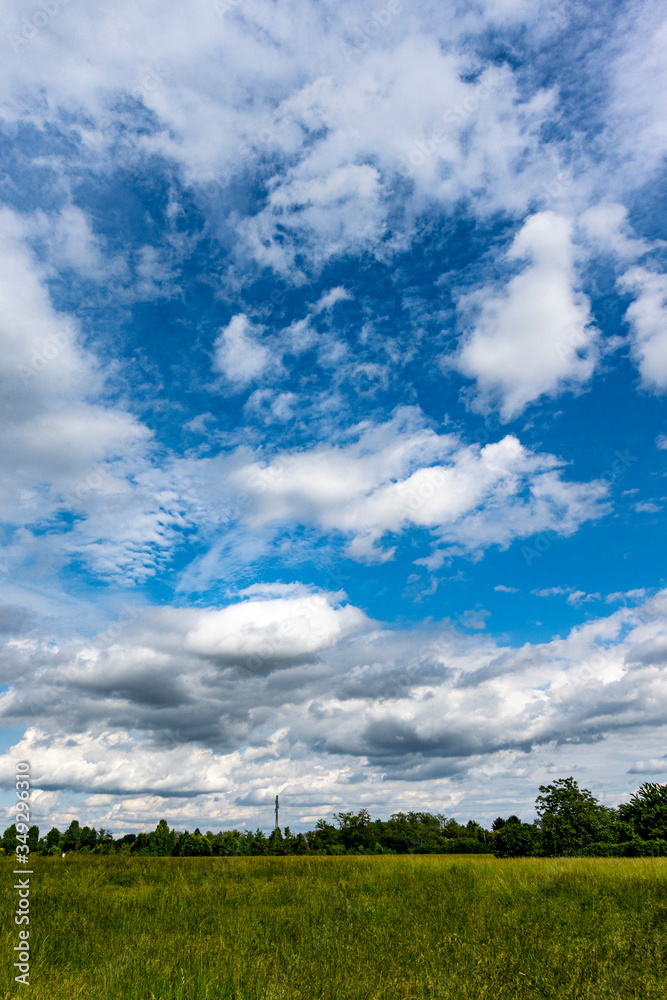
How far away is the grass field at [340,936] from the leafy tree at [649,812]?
181 feet

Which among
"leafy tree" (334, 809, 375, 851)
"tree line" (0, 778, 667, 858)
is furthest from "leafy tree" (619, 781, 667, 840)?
"leafy tree" (334, 809, 375, 851)

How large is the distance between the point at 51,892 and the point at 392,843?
326 ft

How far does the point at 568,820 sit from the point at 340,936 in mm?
63261

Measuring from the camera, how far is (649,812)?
59906 mm

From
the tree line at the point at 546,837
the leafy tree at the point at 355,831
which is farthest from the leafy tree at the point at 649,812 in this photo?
the leafy tree at the point at 355,831

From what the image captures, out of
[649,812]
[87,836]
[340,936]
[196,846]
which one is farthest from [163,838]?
[340,936]

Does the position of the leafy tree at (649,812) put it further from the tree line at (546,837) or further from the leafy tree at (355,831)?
the leafy tree at (355,831)

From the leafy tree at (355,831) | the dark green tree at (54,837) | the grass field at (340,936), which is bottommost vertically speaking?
the leafy tree at (355,831)

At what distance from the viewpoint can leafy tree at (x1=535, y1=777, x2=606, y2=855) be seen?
58.0 metres

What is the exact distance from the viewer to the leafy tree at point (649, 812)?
57219mm

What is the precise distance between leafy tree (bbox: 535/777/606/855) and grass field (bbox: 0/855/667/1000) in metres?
52.7

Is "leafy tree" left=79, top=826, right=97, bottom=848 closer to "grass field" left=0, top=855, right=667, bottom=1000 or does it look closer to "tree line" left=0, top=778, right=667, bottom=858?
"tree line" left=0, top=778, right=667, bottom=858

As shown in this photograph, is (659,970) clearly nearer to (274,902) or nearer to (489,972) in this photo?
(489,972)

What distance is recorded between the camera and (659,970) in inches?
288
